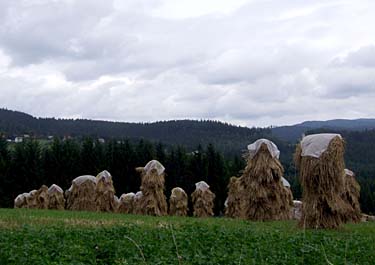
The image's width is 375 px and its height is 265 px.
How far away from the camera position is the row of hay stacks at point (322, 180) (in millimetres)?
14781

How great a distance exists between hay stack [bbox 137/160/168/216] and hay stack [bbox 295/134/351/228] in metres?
19.2

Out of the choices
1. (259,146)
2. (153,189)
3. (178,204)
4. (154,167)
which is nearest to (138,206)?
(153,189)

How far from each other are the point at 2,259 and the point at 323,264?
519 cm

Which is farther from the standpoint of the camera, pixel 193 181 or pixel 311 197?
pixel 193 181

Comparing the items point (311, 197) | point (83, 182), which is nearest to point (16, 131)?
point (83, 182)

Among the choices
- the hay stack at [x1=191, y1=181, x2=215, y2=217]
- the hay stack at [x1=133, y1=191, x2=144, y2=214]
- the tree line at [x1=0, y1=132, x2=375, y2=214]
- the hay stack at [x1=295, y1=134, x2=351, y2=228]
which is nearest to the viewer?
the hay stack at [x1=295, y1=134, x2=351, y2=228]

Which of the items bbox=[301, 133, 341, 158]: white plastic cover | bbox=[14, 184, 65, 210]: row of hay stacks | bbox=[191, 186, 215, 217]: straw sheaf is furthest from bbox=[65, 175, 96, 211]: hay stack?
bbox=[301, 133, 341, 158]: white plastic cover

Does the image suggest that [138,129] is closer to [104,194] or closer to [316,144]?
[104,194]

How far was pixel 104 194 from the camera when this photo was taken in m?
38.9

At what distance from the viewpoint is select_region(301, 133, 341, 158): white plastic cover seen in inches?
584

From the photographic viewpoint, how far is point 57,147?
58.8 m

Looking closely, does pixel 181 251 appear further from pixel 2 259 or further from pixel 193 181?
pixel 193 181

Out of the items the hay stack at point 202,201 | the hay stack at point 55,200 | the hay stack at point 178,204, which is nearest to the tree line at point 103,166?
the hay stack at point 202,201

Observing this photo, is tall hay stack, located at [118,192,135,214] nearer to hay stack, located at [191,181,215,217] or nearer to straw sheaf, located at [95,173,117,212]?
straw sheaf, located at [95,173,117,212]
